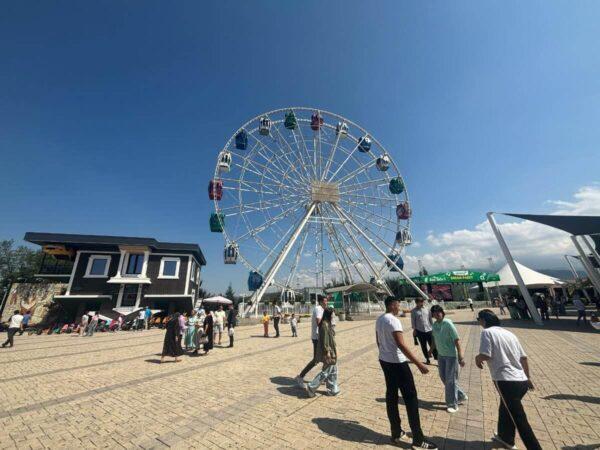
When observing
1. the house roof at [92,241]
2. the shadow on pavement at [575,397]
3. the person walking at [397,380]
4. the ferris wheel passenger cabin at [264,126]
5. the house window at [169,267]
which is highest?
the ferris wheel passenger cabin at [264,126]

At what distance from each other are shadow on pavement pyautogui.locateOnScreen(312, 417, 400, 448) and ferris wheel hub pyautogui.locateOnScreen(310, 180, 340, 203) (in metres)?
23.4

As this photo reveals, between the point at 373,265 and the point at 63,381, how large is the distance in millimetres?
24103

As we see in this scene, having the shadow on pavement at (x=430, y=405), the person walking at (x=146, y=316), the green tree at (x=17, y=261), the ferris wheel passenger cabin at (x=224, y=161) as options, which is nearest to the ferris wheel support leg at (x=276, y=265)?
the person walking at (x=146, y=316)

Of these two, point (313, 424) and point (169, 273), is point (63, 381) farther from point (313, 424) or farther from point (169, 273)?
point (169, 273)

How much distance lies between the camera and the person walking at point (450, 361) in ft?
14.5

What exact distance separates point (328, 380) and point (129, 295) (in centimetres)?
2395

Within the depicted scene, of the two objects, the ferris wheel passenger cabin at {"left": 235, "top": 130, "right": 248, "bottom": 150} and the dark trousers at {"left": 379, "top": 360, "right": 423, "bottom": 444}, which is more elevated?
the ferris wheel passenger cabin at {"left": 235, "top": 130, "right": 248, "bottom": 150}

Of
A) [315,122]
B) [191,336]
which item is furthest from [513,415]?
[315,122]

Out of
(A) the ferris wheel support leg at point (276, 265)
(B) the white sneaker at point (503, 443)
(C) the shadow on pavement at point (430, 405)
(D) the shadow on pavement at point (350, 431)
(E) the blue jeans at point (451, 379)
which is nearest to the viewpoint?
(B) the white sneaker at point (503, 443)

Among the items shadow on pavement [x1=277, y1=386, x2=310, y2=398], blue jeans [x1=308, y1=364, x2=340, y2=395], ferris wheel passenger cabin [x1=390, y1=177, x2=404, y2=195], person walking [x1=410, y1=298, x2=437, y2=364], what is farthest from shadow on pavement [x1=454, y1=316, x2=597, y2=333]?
ferris wheel passenger cabin [x1=390, y1=177, x2=404, y2=195]

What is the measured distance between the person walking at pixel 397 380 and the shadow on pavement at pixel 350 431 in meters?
0.21

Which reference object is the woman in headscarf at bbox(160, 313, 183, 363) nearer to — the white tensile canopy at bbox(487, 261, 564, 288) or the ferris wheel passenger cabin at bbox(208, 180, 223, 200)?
the ferris wheel passenger cabin at bbox(208, 180, 223, 200)

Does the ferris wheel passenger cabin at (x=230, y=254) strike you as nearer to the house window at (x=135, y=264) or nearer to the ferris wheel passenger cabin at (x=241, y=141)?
the house window at (x=135, y=264)

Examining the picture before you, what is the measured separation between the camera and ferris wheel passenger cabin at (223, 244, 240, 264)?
22.7 meters
